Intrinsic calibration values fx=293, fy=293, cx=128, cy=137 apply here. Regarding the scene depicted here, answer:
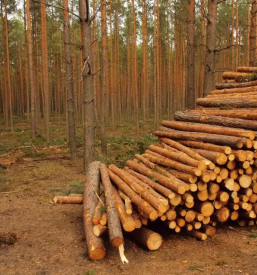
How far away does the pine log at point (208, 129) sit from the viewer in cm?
502

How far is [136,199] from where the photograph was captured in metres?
4.54

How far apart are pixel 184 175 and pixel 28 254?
2.69m

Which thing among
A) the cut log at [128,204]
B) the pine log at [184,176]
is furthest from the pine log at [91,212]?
the pine log at [184,176]

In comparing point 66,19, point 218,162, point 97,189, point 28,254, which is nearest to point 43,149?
point 66,19

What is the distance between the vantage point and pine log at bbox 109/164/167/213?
4238mm

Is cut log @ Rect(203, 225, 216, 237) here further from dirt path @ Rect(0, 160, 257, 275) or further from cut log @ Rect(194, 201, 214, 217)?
cut log @ Rect(194, 201, 214, 217)

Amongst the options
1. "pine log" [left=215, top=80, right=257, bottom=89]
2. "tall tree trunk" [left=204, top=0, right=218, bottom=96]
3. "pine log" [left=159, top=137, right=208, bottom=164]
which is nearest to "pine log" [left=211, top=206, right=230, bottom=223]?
"pine log" [left=159, top=137, right=208, bottom=164]

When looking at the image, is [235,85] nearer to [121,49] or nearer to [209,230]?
[209,230]

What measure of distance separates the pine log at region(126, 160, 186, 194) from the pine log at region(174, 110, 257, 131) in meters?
1.69

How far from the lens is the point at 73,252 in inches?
176

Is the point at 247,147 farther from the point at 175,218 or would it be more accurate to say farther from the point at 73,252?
the point at 73,252

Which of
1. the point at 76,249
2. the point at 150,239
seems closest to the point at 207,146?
the point at 150,239

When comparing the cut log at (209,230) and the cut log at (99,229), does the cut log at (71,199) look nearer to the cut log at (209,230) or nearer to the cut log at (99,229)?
the cut log at (99,229)

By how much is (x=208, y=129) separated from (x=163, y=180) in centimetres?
159
